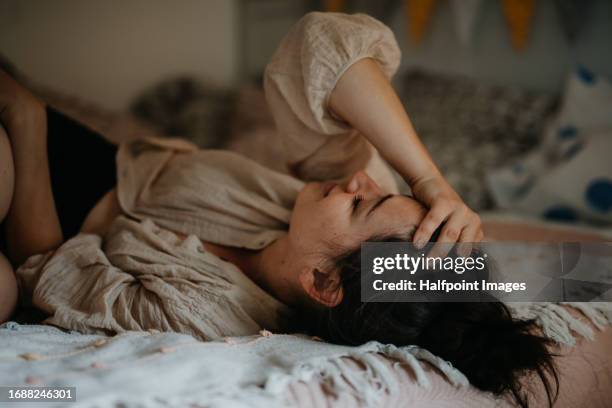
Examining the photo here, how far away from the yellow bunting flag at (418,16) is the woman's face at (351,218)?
151cm

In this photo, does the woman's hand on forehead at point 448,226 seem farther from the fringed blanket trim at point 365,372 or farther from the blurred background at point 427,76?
the blurred background at point 427,76

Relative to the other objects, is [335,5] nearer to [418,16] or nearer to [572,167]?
[418,16]

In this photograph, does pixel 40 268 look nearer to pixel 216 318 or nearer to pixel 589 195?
pixel 216 318

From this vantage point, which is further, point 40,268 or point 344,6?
→ point 344,6

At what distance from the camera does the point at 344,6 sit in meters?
2.36

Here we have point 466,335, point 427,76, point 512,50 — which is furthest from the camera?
point 427,76

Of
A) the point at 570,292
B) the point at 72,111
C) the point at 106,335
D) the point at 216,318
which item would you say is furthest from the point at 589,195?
the point at 72,111

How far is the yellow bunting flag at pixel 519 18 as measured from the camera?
1950mm

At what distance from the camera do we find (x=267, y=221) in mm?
1027

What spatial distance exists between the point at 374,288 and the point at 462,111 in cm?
140

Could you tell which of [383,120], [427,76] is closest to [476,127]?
[427,76]
